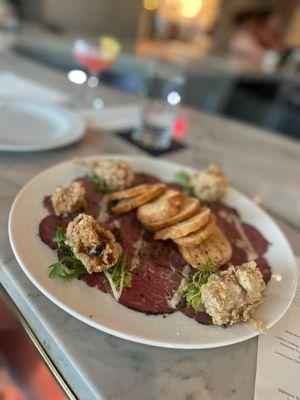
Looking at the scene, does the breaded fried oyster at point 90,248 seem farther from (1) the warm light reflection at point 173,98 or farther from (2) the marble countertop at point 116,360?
(1) the warm light reflection at point 173,98

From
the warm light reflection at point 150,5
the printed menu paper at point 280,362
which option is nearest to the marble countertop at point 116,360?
the printed menu paper at point 280,362

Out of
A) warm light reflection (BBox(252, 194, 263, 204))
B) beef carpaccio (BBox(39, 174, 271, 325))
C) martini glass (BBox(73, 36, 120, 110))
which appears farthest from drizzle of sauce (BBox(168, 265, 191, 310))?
martini glass (BBox(73, 36, 120, 110))

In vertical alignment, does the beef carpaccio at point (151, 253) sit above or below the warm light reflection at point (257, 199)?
above

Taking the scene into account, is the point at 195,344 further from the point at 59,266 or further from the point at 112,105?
the point at 112,105

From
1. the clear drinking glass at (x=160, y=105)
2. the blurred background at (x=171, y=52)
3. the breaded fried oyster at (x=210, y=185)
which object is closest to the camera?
the breaded fried oyster at (x=210, y=185)

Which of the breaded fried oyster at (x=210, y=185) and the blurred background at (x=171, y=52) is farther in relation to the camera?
the blurred background at (x=171, y=52)
